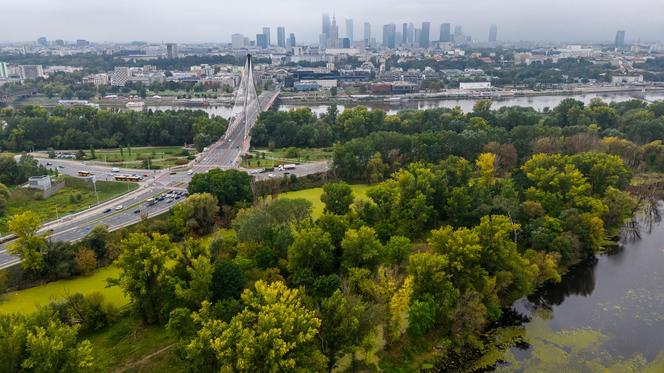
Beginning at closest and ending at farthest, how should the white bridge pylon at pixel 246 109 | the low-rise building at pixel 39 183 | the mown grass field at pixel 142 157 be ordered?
1. the low-rise building at pixel 39 183
2. the mown grass field at pixel 142 157
3. the white bridge pylon at pixel 246 109

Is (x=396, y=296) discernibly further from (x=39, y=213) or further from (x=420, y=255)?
(x=39, y=213)

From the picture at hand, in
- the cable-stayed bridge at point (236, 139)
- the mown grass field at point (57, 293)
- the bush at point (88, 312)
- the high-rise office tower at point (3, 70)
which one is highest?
the high-rise office tower at point (3, 70)

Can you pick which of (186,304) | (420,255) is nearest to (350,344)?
(420,255)

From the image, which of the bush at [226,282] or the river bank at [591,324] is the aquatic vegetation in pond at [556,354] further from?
the bush at [226,282]

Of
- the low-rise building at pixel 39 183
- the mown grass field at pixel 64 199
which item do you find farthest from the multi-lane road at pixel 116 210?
the low-rise building at pixel 39 183

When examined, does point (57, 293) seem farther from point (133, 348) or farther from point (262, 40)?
point (262, 40)

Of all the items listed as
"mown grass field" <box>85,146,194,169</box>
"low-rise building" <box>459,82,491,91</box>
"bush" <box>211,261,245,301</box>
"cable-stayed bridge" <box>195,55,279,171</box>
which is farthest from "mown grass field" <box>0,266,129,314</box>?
"low-rise building" <box>459,82,491,91</box>
